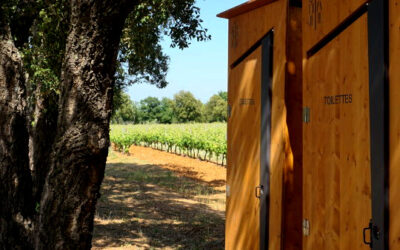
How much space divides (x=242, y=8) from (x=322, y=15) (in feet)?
6.13

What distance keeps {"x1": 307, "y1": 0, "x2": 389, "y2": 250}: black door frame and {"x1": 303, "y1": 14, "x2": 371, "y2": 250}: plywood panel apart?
0.27ft

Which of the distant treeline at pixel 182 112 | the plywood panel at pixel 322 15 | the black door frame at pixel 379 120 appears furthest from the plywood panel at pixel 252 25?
the distant treeline at pixel 182 112

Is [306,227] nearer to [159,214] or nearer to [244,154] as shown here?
[244,154]

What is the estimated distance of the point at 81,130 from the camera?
12.1 feet

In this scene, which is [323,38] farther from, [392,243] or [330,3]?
[392,243]

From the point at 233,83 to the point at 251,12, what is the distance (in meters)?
1.13

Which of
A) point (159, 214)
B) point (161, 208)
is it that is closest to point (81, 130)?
point (159, 214)

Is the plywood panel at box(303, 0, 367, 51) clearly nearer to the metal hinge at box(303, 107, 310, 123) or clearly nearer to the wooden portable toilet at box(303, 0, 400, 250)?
the wooden portable toilet at box(303, 0, 400, 250)

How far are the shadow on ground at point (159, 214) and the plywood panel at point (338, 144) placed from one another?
3.94m

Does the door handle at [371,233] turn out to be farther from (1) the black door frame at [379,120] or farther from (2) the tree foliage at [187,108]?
(2) the tree foliage at [187,108]

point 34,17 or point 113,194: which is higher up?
point 34,17

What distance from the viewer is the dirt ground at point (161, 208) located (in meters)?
8.72

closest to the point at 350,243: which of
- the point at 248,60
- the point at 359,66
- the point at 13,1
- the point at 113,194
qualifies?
the point at 359,66

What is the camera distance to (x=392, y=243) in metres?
3.41
